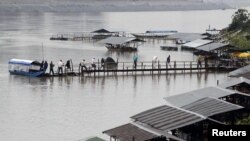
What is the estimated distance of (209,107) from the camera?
45.6ft

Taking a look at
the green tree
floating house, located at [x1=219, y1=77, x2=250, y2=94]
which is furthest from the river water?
the green tree

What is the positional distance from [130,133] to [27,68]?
571 inches

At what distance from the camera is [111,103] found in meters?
20.1

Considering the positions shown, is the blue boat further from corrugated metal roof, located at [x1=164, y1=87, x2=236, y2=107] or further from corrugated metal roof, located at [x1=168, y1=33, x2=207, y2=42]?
corrugated metal roof, located at [x1=168, y1=33, x2=207, y2=42]

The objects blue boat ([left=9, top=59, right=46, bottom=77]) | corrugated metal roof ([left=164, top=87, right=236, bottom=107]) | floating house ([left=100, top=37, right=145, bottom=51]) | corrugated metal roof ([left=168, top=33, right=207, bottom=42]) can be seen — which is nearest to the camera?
corrugated metal roof ([left=164, top=87, right=236, bottom=107])

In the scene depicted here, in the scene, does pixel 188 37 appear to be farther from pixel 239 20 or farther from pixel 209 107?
pixel 209 107

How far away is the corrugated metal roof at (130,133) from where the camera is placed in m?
12.6

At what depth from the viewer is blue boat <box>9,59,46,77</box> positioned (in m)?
26.3

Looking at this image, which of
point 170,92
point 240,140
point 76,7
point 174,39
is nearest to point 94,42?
point 174,39

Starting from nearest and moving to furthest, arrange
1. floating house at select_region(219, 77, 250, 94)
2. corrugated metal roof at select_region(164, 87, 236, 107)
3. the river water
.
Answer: corrugated metal roof at select_region(164, 87, 236, 107), the river water, floating house at select_region(219, 77, 250, 94)

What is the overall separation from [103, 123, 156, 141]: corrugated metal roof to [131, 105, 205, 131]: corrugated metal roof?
39 centimetres

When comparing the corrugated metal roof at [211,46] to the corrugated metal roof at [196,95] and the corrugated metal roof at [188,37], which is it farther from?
the corrugated metal roof at [196,95]

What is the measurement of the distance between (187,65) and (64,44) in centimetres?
1614

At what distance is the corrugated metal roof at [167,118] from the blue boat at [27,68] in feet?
42.0
